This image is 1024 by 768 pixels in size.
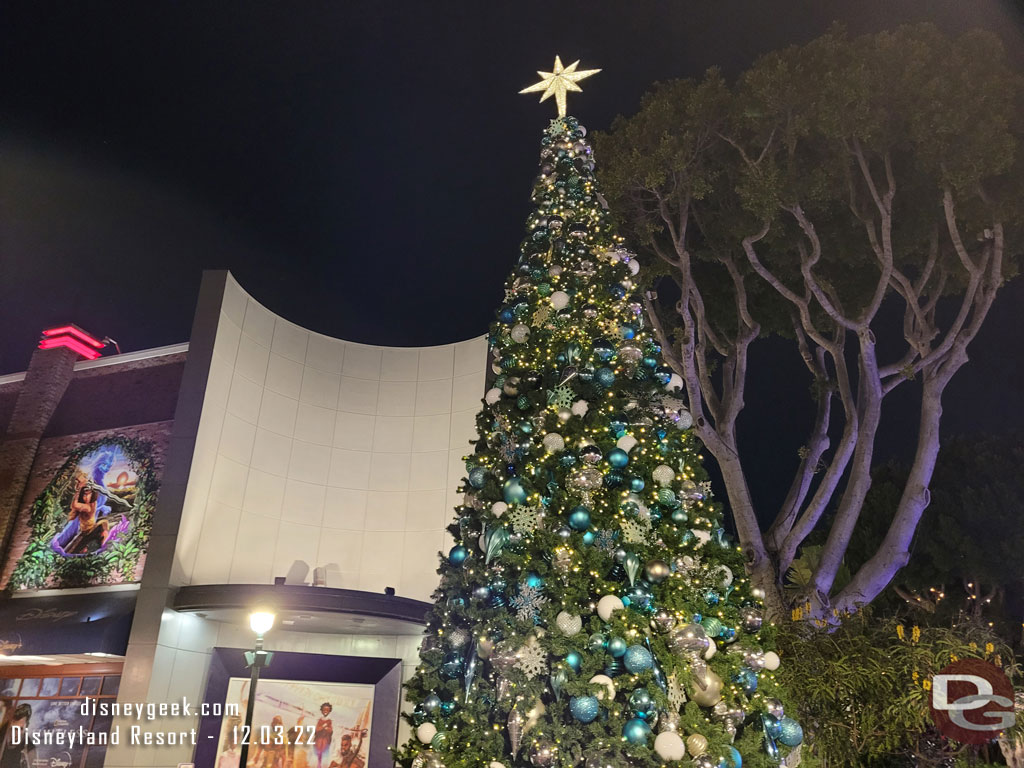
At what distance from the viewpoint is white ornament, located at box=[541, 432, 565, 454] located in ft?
13.6

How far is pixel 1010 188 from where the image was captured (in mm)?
8008

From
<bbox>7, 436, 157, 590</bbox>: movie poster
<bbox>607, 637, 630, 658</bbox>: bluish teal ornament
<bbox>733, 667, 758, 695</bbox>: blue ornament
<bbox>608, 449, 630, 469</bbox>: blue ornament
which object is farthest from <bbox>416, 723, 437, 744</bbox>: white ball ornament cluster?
<bbox>7, 436, 157, 590</bbox>: movie poster

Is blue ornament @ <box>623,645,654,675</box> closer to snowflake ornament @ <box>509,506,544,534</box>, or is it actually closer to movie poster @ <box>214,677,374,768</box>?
snowflake ornament @ <box>509,506,544,534</box>

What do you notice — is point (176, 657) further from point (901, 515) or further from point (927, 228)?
point (927, 228)

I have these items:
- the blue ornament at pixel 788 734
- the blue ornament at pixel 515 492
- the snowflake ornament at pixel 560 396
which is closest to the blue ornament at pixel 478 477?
the blue ornament at pixel 515 492

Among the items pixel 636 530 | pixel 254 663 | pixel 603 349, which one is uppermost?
pixel 603 349

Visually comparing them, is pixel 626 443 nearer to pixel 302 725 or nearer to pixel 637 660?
pixel 637 660

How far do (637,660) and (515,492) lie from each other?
1213mm

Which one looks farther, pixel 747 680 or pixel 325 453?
pixel 325 453

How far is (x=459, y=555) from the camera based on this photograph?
168 inches

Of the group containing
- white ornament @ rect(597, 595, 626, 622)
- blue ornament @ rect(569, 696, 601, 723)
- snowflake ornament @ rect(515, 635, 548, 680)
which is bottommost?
blue ornament @ rect(569, 696, 601, 723)

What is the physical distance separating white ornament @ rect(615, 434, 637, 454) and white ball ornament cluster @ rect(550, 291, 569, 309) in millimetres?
1164

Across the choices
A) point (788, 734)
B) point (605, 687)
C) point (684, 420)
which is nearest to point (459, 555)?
point (605, 687)

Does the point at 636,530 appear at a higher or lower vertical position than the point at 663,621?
higher
